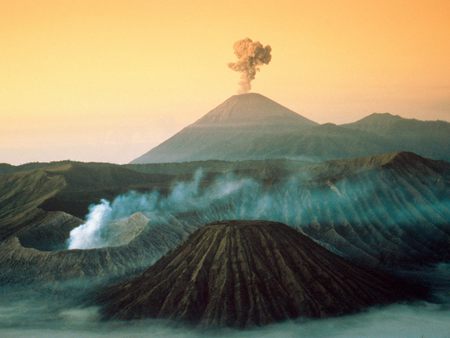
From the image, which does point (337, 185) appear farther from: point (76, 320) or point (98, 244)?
point (76, 320)

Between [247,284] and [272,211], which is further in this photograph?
[272,211]

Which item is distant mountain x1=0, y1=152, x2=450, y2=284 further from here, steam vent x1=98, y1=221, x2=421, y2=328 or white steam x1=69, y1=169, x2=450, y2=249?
steam vent x1=98, y1=221, x2=421, y2=328

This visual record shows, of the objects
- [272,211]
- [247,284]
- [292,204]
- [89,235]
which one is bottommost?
[247,284]

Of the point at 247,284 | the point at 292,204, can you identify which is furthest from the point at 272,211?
the point at 247,284

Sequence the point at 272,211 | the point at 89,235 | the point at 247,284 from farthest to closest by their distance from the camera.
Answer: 1. the point at 272,211
2. the point at 89,235
3. the point at 247,284

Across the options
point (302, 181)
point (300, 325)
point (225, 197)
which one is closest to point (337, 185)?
point (302, 181)

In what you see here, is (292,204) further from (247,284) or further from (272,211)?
(247,284)

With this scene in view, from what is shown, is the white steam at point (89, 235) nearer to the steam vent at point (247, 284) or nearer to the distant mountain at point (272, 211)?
the distant mountain at point (272, 211)

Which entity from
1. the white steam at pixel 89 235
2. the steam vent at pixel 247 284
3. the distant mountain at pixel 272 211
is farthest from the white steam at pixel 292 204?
the steam vent at pixel 247 284

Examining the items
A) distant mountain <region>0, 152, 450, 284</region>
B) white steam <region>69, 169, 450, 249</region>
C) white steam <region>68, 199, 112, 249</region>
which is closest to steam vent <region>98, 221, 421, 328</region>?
distant mountain <region>0, 152, 450, 284</region>
